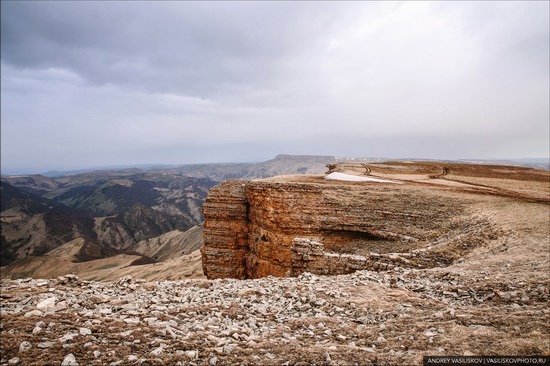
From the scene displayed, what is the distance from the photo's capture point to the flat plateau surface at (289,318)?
5.16m

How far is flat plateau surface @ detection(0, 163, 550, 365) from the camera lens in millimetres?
5164

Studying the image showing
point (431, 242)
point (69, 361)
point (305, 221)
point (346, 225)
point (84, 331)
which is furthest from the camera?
point (305, 221)

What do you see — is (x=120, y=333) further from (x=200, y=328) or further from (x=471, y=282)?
(x=471, y=282)

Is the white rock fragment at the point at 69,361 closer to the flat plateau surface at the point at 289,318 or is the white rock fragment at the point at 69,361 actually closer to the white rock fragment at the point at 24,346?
the flat plateau surface at the point at 289,318

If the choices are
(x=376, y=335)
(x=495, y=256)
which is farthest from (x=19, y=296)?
(x=495, y=256)

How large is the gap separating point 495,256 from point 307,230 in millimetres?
13708

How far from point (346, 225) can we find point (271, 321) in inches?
666

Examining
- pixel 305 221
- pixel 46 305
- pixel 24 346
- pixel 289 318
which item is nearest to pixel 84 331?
pixel 24 346

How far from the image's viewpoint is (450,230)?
19.0 meters

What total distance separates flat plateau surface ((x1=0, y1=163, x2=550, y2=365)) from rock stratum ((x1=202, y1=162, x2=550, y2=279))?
4.26m

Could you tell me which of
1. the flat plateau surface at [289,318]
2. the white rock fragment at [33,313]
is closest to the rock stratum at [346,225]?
the flat plateau surface at [289,318]

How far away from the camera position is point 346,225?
23172 millimetres

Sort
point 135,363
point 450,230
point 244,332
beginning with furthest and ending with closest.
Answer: point 450,230 → point 244,332 → point 135,363

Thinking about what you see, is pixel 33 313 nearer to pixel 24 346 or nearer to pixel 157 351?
pixel 24 346
